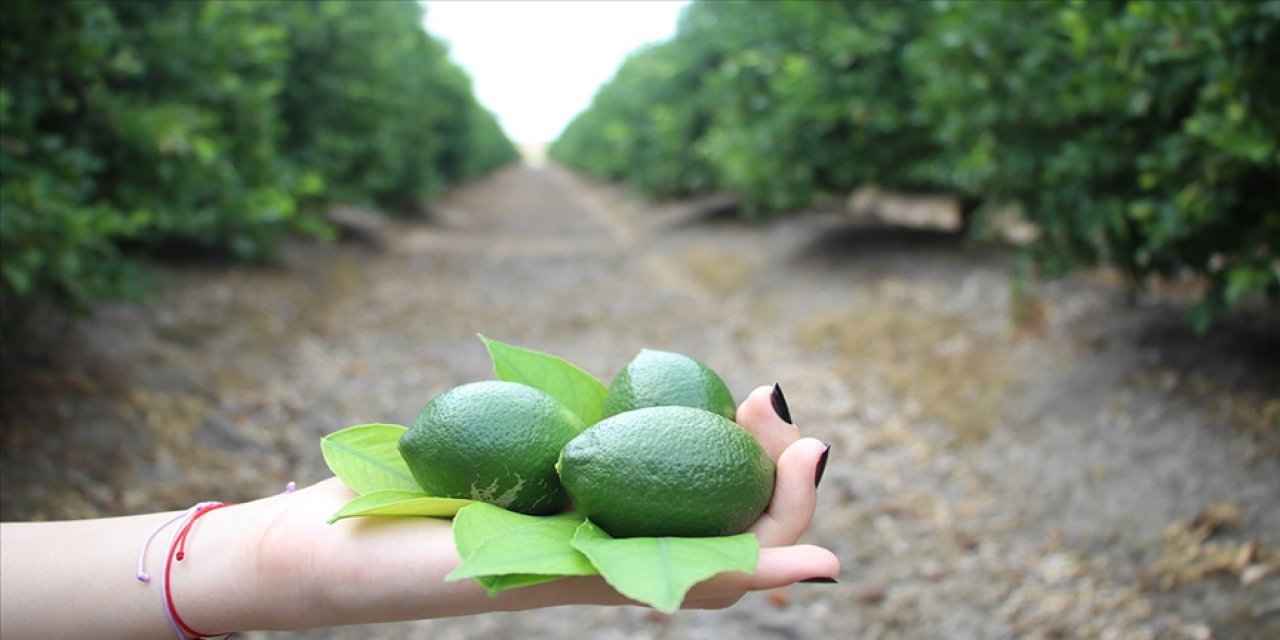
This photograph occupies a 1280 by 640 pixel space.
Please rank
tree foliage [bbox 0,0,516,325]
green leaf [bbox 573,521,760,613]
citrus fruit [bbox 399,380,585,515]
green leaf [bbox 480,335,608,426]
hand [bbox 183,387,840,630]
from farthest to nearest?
1. tree foliage [bbox 0,0,516,325]
2. green leaf [bbox 480,335,608,426]
3. citrus fruit [bbox 399,380,585,515]
4. hand [bbox 183,387,840,630]
5. green leaf [bbox 573,521,760,613]

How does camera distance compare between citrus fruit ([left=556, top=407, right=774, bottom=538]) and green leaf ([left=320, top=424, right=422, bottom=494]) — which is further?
green leaf ([left=320, top=424, right=422, bottom=494])

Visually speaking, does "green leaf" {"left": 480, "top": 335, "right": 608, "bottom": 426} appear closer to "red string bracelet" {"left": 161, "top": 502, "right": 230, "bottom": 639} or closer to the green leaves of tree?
the green leaves of tree

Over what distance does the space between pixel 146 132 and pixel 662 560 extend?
446cm

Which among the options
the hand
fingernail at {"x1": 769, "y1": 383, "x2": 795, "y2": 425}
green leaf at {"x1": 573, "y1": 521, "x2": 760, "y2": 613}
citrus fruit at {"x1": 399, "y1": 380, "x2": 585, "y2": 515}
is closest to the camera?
green leaf at {"x1": 573, "y1": 521, "x2": 760, "y2": 613}

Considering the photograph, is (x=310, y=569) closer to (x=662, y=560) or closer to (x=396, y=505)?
(x=396, y=505)

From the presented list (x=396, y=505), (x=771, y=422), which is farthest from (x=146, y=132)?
(x=771, y=422)

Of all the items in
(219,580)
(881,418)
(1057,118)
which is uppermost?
(1057,118)

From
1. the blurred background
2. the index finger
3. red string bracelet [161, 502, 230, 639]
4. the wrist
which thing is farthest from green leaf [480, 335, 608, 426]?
the blurred background

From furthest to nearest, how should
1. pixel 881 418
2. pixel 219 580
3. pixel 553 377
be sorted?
pixel 881 418 → pixel 553 377 → pixel 219 580

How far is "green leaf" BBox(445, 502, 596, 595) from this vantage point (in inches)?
51.0

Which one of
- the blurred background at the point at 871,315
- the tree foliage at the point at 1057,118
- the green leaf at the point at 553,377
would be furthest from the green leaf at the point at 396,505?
the tree foliage at the point at 1057,118

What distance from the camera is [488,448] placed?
1611 mm

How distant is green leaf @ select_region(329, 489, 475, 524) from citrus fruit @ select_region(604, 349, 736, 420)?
0.40m

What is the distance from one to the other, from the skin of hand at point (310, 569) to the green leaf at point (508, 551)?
0.26 ft
